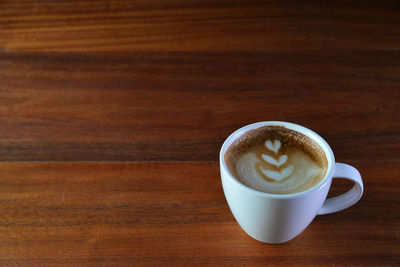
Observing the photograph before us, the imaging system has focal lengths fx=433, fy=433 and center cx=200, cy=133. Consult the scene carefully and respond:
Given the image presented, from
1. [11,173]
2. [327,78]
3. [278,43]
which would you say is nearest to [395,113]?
[327,78]

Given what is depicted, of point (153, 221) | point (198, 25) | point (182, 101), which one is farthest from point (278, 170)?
point (198, 25)

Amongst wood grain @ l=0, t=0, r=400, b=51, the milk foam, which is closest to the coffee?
the milk foam

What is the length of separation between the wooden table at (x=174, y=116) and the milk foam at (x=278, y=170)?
0.23 ft

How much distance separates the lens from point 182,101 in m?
0.70

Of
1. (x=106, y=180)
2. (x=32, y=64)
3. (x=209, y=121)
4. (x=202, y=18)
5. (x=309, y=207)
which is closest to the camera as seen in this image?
(x=309, y=207)

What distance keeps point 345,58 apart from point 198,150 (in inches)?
14.8

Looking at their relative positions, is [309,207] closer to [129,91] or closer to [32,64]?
[129,91]

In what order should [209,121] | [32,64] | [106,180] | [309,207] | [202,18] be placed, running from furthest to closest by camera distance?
[202,18], [32,64], [209,121], [106,180], [309,207]

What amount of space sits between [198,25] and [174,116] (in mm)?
318

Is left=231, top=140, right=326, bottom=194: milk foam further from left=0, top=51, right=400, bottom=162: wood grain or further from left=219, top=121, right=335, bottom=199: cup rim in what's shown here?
left=0, top=51, right=400, bottom=162: wood grain

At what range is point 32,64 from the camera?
0.80 m

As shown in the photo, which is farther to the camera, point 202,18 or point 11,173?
point 202,18

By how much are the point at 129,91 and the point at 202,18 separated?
0.99ft

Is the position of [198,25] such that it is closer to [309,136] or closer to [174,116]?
[174,116]
